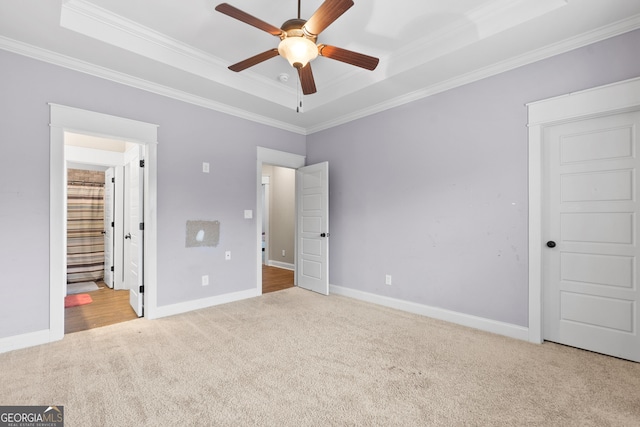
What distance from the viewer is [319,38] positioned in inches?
115

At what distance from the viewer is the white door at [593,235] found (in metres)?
2.44

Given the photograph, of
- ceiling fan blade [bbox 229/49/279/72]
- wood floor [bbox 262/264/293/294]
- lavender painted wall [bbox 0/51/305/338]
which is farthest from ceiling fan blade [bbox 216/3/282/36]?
wood floor [bbox 262/264/293/294]

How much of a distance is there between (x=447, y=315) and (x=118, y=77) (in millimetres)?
4365

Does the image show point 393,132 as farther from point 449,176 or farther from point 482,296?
point 482,296

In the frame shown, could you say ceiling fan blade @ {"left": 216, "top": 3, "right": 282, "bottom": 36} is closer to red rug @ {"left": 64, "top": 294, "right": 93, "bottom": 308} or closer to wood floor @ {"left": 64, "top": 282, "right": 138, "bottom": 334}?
wood floor @ {"left": 64, "top": 282, "right": 138, "bottom": 334}

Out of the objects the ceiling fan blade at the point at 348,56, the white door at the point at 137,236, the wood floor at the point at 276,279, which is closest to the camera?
the ceiling fan blade at the point at 348,56

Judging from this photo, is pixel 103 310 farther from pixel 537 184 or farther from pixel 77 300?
pixel 537 184

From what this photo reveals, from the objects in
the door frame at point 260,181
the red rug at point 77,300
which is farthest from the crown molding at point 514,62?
the red rug at point 77,300

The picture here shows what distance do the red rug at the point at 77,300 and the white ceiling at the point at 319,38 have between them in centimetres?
297

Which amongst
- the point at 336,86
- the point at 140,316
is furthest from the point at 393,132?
the point at 140,316

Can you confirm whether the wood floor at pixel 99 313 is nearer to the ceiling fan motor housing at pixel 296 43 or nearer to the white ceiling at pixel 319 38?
the white ceiling at pixel 319 38

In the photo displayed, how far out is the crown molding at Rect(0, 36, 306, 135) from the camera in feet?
8.75

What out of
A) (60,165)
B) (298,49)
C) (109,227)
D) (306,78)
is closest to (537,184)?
(306,78)

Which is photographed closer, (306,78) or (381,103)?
(306,78)
